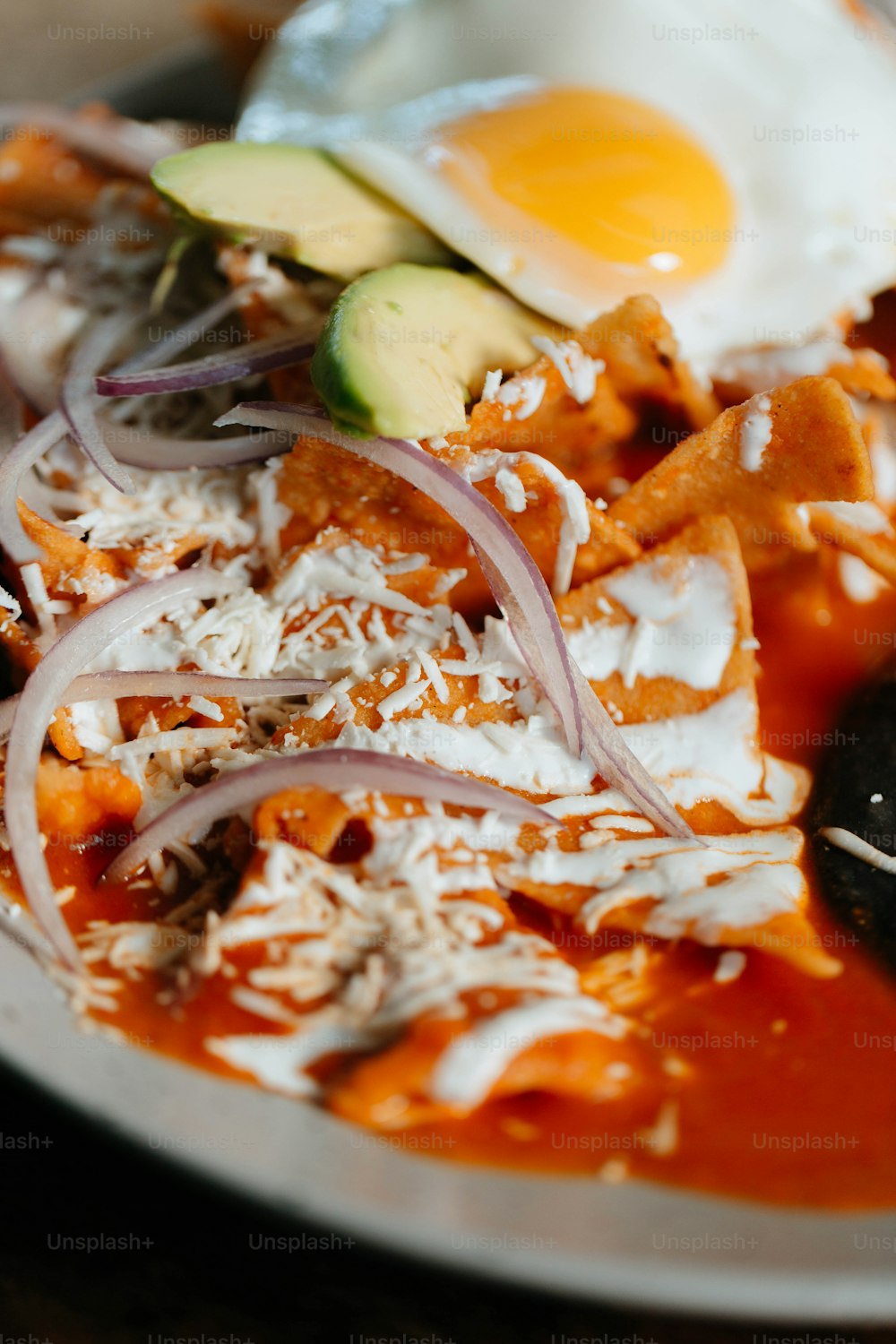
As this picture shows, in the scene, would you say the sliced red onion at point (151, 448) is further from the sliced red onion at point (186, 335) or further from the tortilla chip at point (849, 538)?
the tortilla chip at point (849, 538)

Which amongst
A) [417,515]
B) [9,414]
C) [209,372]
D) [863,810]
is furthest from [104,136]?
[863,810]

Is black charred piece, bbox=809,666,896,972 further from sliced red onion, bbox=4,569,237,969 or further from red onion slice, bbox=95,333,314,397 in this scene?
red onion slice, bbox=95,333,314,397

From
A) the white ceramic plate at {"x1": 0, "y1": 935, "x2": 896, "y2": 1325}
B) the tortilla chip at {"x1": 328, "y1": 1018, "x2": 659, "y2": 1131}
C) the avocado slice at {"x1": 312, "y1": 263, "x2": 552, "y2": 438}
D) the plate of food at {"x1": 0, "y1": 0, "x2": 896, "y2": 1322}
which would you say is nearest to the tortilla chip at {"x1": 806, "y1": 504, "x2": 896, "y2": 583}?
the plate of food at {"x1": 0, "y1": 0, "x2": 896, "y2": 1322}

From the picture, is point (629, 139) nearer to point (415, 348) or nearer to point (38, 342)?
point (415, 348)

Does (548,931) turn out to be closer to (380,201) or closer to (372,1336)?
(372,1336)

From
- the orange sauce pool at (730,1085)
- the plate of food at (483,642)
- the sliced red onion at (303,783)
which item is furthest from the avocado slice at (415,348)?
the orange sauce pool at (730,1085)

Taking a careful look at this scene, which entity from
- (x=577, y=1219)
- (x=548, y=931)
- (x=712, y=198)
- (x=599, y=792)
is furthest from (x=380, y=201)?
(x=577, y=1219)
